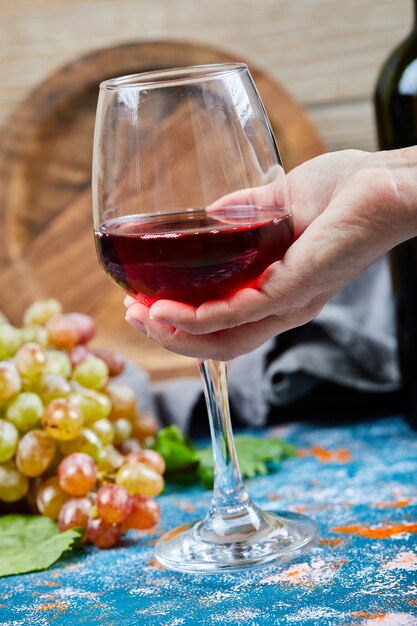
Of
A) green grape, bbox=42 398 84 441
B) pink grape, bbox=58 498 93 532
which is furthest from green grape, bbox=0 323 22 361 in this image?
pink grape, bbox=58 498 93 532

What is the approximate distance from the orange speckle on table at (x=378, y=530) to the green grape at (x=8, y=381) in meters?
0.37

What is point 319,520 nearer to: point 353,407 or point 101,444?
point 101,444

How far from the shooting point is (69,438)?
0.99 meters

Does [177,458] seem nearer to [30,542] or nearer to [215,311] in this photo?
[30,542]

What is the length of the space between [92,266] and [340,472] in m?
0.74

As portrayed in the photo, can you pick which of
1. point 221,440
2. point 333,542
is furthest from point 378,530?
point 221,440

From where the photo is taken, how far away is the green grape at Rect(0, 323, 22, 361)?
105 centimetres

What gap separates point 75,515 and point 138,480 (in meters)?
0.08

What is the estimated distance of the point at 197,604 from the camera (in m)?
0.76

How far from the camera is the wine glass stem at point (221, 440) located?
87 cm

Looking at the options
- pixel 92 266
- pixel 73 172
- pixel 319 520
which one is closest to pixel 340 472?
pixel 319 520

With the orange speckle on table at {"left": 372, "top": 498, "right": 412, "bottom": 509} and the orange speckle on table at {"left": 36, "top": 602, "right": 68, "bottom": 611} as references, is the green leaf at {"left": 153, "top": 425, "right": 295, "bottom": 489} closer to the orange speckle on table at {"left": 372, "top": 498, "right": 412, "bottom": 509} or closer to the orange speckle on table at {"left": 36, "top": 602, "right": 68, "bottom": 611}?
the orange speckle on table at {"left": 372, "top": 498, "right": 412, "bottom": 509}

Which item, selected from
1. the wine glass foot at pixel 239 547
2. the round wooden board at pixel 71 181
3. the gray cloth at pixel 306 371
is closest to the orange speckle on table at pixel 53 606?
the wine glass foot at pixel 239 547

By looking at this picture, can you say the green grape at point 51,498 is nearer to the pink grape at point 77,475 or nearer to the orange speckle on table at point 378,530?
the pink grape at point 77,475
